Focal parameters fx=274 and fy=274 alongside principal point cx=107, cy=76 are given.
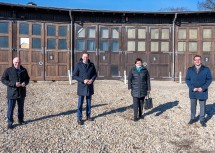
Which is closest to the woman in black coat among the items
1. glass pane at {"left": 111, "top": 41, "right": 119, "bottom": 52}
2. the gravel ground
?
the gravel ground

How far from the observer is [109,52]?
18.3 m

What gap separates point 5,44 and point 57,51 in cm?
323

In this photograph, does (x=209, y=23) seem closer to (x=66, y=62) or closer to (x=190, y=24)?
(x=190, y=24)

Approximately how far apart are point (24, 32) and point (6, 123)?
37.4 ft

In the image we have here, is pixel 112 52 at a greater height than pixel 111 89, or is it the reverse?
pixel 112 52

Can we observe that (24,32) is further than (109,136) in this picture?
Yes

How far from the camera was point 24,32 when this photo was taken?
17406 mm

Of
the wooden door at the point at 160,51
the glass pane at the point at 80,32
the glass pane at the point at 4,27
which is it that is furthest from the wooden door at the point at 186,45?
the glass pane at the point at 4,27

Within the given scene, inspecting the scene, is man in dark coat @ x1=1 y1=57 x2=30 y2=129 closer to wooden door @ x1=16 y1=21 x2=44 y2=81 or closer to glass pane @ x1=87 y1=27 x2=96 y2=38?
wooden door @ x1=16 y1=21 x2=44 y2=81

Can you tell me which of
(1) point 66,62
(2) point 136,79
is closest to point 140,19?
(1) point 66,62

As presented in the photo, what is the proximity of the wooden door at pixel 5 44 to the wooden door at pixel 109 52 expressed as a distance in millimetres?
5711

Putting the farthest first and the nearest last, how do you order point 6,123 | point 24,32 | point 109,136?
point 24,32 → point 6,123 → point 109,136

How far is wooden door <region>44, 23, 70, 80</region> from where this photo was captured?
17781mm

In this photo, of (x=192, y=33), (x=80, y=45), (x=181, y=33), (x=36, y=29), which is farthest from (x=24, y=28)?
(x=192, y=33)
